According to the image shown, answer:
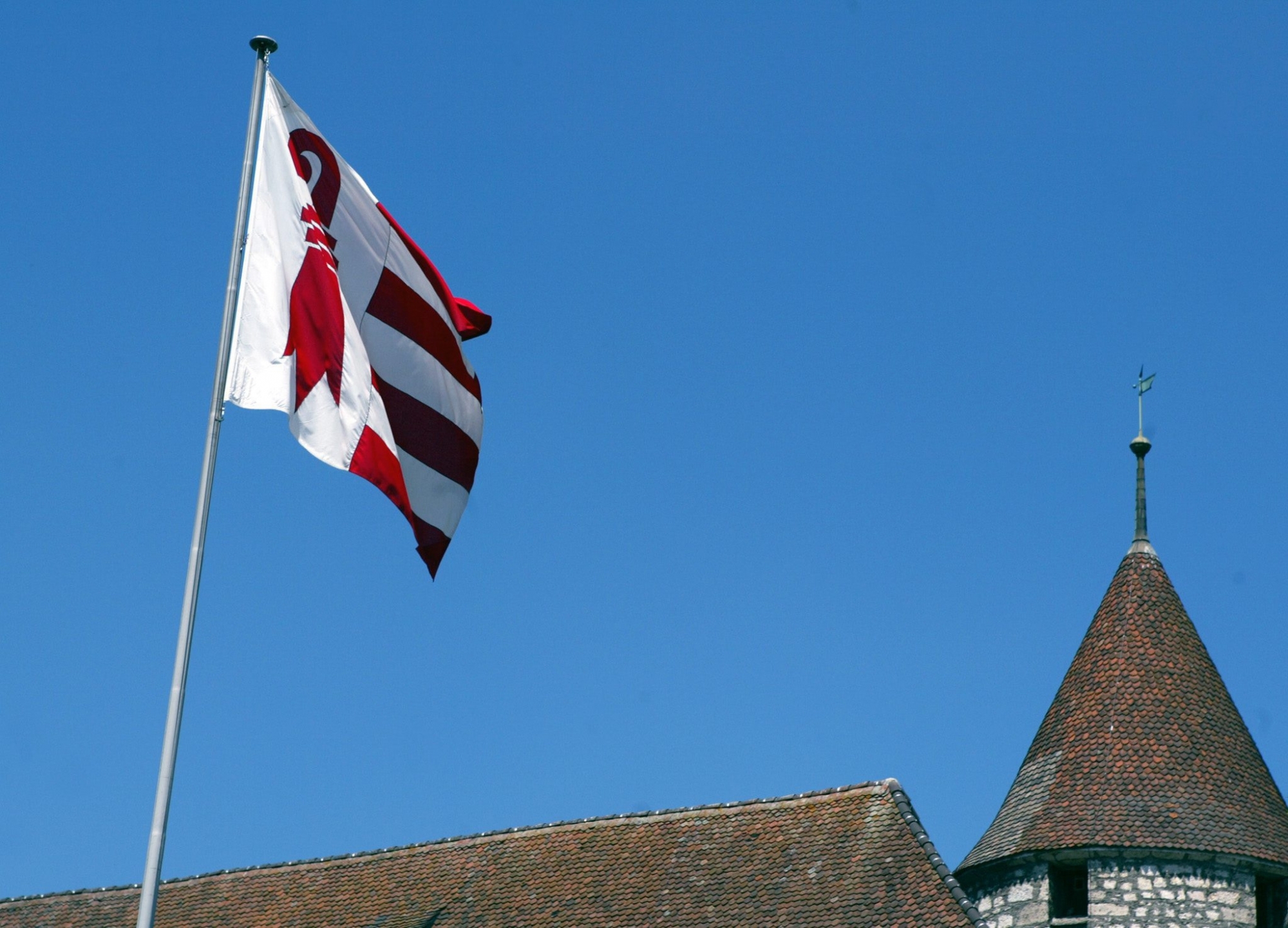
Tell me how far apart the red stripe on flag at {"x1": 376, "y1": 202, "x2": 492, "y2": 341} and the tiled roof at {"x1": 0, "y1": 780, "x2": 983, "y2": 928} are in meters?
9.05

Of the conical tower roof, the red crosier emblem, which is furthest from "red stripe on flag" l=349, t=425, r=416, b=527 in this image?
the conical tower roof

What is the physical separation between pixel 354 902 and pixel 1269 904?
11913 millimetres

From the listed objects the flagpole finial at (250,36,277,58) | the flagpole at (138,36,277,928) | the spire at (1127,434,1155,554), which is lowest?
the flagpole at (138,36,277,928)

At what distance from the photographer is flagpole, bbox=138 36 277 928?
37.0 feet

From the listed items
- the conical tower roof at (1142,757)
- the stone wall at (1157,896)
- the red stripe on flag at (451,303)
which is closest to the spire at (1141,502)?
the conical tower roof at (1142,757)

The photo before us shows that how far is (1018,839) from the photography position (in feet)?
77.7

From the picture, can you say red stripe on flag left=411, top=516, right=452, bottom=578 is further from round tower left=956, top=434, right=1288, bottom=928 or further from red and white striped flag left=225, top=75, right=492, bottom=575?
round tower left=956, top=434, right=1288, bottom=928

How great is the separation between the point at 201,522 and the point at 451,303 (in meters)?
2.95

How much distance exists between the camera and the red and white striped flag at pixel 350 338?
12.4m

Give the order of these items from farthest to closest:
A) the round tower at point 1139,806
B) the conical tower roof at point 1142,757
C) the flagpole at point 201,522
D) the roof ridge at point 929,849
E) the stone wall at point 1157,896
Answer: the conical tower roof at point 1142,757 < the round tower at point 1139,806 < the stone wall at point 1157,896 < the roof ridge at point 929,849 < the flagpole at point 201,522

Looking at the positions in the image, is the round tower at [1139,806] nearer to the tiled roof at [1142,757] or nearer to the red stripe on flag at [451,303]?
the tiled roof at [1142,757]

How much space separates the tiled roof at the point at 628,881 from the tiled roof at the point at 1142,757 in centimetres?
280

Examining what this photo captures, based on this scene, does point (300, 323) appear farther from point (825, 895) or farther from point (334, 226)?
point (825, 895)

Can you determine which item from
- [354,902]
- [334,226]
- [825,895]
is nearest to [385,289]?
[334,226]
